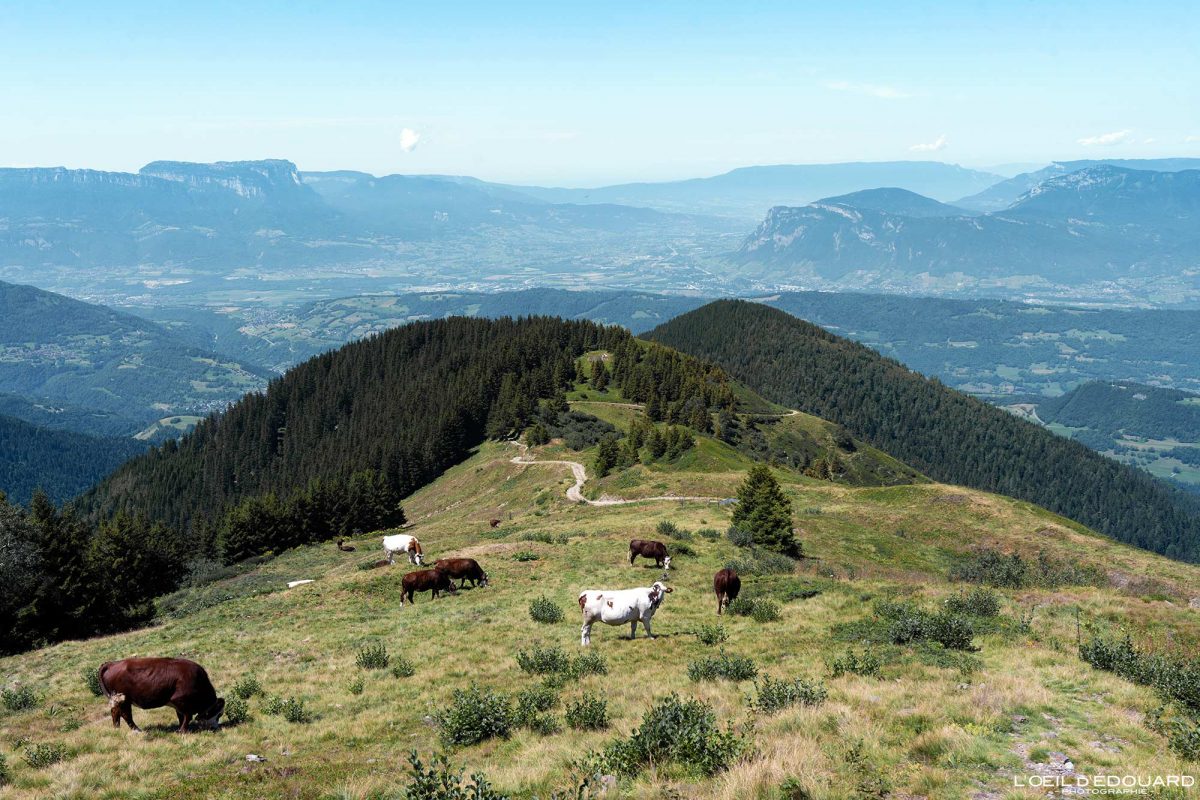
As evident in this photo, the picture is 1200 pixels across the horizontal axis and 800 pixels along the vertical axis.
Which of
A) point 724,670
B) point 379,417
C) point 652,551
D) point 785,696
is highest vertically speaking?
point 785,696

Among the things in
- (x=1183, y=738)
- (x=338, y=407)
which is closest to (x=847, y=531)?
(x=1183, y=738)

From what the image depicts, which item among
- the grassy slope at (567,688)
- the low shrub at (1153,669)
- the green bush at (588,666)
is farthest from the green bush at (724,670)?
the low shrub at (1153,669)

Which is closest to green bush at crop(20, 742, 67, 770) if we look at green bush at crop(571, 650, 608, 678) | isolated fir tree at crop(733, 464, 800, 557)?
green bush at crop(571, 650, 608, 678)

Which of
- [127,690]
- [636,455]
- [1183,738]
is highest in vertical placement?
[1183,738]

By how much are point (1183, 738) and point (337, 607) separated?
3121cm

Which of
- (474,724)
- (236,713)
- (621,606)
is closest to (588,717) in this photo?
(474,724)

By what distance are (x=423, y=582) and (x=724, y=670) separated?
19391 millimetres

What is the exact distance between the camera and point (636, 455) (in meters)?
86.6

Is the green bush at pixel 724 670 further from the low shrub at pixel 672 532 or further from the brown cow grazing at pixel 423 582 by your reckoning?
the low shrub at pixel 672 532

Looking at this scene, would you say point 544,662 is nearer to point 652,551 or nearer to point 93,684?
point 93,684

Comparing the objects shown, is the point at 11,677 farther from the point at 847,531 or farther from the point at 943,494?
the point at 943,494

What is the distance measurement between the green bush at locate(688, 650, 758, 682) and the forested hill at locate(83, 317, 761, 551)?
241ft

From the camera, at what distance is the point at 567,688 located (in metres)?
17.7

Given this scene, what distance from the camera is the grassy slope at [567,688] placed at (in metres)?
11.5
